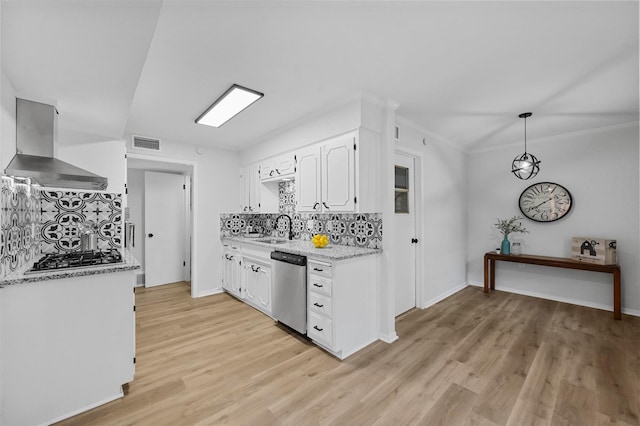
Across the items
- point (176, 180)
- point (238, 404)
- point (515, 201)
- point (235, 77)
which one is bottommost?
point (238, 404)

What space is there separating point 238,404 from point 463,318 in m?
2.76

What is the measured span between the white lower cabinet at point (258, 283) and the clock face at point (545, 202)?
4.11 meters

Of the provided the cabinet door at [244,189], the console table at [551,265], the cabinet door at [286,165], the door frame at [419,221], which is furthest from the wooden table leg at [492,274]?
the cabinet door at [244,189]

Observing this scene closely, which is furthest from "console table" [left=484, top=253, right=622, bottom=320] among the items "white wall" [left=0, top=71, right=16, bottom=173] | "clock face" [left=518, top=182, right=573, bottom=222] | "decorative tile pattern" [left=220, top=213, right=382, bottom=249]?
"white wall" [left=0, top=71, right=16, bottom=173]

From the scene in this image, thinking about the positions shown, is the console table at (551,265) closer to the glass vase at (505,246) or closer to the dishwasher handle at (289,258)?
the glass vase at (505,246)

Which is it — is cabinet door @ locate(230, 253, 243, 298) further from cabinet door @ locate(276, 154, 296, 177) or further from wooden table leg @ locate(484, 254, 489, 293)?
wooden table leg @ locate(484, 254, 489, 293)

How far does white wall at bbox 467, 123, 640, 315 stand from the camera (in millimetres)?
3453

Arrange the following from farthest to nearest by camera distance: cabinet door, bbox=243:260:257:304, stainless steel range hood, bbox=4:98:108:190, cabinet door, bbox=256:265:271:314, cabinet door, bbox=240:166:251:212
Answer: cabinet door, bbox=240:166:251:212 < cabinet door, bbox=243:260:257:304 < cabinet door, bbox=256:265:271:314 < stainless steel range hood, bbox=4:98:108:190

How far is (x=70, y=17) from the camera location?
1116 millimetres

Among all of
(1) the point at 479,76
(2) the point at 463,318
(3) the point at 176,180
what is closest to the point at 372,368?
(2) the point at 463,318

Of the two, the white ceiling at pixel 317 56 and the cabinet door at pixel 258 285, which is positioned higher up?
the white ceiling at pixel 317 56

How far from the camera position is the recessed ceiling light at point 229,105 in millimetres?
2488

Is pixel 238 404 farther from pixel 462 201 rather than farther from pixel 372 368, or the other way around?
pixel 462 201

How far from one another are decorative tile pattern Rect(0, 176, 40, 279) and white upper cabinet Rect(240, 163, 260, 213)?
7.77 ft
